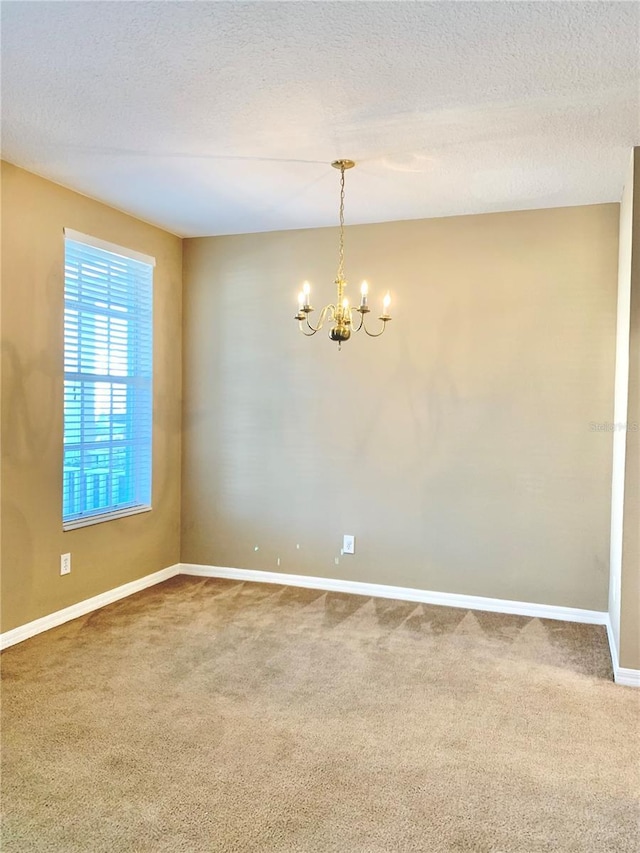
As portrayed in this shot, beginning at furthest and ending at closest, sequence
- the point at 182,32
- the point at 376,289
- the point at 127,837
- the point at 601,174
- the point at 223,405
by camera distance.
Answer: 1. the point at 223,405
2. the point at 376,289
3. the point at 601,174
4. the point at 182,32
5. the point at 127,837

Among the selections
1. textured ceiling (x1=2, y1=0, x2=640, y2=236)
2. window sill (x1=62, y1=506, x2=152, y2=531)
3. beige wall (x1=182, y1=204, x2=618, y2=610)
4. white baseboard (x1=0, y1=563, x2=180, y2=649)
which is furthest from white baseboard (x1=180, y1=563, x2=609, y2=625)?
textured ceiling (x1=2, y1=0, x2=640, y2=236)

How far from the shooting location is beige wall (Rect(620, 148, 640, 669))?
2900 mm

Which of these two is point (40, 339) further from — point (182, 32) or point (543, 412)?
point (543, 412)

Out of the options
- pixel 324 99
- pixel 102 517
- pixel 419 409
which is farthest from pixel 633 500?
pixel 102 517

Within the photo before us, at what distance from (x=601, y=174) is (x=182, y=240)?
2.95m

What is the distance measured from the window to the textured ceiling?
52cm

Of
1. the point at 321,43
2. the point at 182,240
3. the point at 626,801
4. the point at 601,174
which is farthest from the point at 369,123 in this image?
the point at 626,801

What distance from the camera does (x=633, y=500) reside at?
2.92 metres

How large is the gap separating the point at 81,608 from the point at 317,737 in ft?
6.58

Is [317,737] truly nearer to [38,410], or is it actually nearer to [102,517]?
[102,517]

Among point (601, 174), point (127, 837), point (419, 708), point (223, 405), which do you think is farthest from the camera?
point (223, 405)

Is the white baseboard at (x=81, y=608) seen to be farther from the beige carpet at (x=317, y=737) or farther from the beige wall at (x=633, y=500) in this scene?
the beige wall at (x=633, y=500)

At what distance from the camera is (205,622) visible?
3664mm

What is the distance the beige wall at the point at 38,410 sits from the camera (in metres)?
3.24
